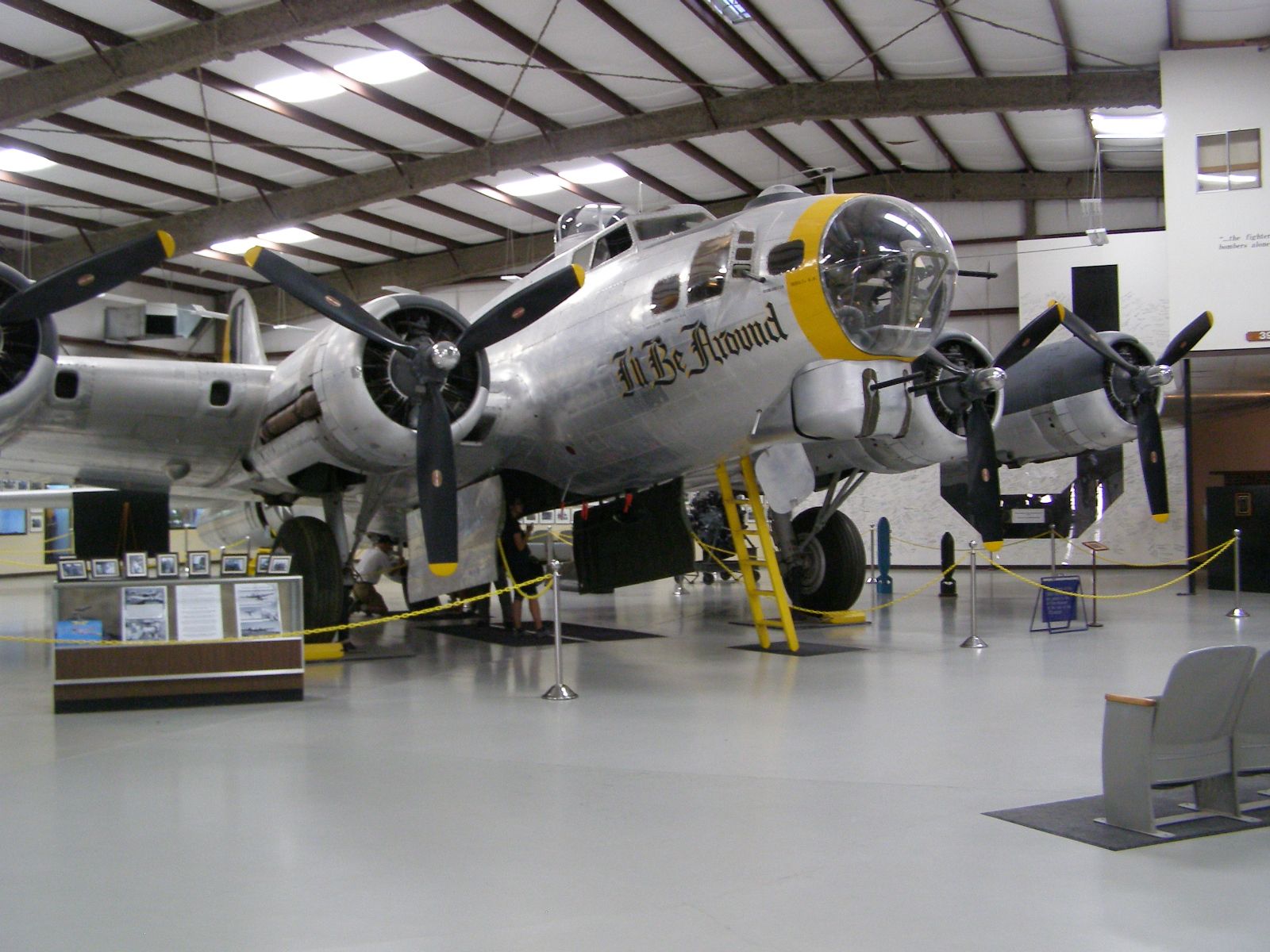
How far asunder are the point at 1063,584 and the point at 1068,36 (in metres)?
8.28

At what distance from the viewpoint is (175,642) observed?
7812 millimetres

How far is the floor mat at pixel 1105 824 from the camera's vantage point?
4.26 m

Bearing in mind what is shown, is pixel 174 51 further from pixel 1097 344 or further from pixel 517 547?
pixel 1097 344

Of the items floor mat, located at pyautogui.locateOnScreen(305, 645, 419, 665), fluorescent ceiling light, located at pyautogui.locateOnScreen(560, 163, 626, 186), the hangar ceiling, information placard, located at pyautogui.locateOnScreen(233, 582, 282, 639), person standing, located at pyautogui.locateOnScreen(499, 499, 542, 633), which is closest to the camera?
information placard, located at pyautogui.locateOnScreen(233, 582, 282, 639)

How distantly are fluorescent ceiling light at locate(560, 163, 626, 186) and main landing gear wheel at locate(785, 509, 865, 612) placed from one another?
10.3 metres

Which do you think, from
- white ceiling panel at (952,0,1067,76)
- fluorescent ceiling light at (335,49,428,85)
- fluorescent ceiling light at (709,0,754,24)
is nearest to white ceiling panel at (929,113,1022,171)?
white ceiling panel at (952,0,1067,76)

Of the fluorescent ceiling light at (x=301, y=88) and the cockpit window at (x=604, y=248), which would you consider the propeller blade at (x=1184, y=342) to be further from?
the fluorescent ceiling light at (x=301, y=88)

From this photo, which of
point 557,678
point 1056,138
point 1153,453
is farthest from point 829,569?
point 1056,138

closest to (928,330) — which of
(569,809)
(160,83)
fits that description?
(569,809)

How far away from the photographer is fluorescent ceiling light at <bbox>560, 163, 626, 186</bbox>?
69.0 ft

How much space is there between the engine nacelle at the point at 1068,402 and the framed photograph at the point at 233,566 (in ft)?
29.9

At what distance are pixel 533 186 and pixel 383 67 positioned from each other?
6566 millimetres

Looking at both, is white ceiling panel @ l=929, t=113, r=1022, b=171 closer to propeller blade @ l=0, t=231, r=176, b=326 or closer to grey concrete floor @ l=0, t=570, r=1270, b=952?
grey concrete floor @ l=0, t=570, r=1270, b=952

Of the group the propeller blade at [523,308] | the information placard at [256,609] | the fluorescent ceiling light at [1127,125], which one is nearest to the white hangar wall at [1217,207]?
the fluorescent ceiling light at [1127,125]
